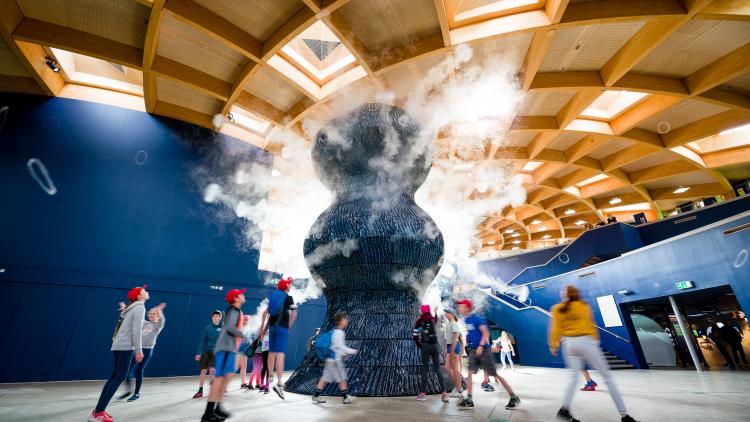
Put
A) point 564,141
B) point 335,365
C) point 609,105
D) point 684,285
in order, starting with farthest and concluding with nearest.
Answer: point 564,141
point 609,105
point 684,285
point 335,365

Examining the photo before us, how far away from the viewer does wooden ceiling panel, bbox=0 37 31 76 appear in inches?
310

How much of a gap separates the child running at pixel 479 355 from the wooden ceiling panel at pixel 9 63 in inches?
480

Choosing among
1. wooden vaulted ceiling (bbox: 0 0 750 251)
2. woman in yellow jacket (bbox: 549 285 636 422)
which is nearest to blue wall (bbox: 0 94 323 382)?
wooden vaulted ceiling (bbox: 0 0 750 251)

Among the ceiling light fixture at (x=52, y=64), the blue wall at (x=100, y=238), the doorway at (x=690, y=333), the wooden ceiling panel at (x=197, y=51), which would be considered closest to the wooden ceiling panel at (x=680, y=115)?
the doorway at (x=690, y=333)

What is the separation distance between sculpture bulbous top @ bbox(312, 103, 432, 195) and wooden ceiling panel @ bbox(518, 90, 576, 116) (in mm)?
6371

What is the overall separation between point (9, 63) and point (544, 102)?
15924 mm

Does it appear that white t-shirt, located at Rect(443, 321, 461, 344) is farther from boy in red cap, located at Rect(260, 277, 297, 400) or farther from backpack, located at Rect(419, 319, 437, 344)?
boy in red cap, located at Rect(260, 277, 297, 400)

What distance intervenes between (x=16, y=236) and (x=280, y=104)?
25.6ft

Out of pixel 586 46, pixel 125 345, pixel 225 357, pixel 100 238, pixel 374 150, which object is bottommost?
pixel 225 357

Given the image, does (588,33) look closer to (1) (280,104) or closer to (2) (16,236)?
(1) (280,104)

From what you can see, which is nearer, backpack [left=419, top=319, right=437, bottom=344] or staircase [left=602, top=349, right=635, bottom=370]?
backpack [left=419, top=319, right=437, bottom=344]

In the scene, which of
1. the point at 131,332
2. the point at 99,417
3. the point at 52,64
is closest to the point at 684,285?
the point at 131,332

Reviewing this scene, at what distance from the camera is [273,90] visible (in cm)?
1049

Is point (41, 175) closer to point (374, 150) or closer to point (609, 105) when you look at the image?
point (374, 150)
